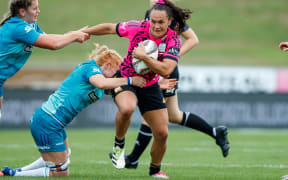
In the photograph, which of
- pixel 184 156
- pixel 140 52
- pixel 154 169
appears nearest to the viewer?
pixel 140 52

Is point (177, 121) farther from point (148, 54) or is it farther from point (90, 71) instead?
point (90, 71)

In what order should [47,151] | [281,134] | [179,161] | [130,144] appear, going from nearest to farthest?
1. [47,151]
2. [179,161]
3. [130,144]
4. [281,134]

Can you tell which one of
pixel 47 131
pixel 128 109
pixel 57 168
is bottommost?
pixel 57 168

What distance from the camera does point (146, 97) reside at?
19.5ft

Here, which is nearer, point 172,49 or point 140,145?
point 172,49

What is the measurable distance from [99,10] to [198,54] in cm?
939

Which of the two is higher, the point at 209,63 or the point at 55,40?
the point at 55,40

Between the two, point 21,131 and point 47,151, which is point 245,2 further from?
point 47,151

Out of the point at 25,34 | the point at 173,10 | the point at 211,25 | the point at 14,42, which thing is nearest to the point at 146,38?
the point at 173,10

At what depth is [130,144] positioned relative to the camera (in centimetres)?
1073

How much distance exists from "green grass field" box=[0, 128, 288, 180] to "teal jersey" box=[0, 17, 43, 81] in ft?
4.82

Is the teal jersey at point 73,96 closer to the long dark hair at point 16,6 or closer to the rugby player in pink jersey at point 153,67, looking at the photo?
the rugby player in pink jersey at point 153,67

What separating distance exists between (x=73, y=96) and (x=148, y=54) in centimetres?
96

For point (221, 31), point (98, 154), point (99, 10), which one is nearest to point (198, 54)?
point (221, 31)
